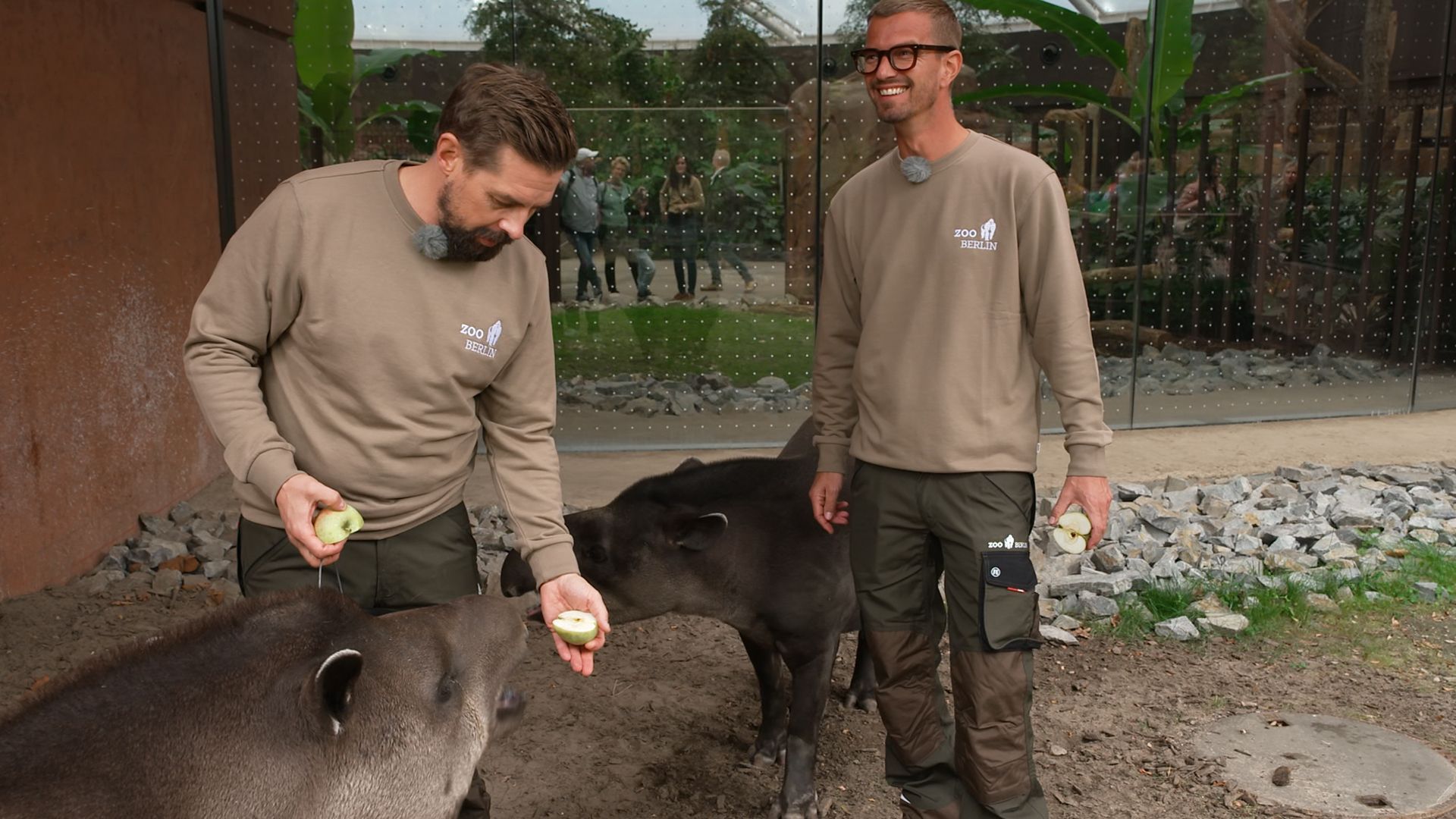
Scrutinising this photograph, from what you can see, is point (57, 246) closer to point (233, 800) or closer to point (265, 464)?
point (265, 464)

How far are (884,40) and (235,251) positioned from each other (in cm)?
175

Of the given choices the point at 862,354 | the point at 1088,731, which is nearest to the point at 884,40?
the point at 862,354

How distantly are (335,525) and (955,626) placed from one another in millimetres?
1761

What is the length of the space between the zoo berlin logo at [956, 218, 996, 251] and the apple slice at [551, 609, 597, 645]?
1.42 meters

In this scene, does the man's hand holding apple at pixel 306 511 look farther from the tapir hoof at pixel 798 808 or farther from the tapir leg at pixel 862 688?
the tapir leg at pixel 862 688

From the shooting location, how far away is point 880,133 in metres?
9.13

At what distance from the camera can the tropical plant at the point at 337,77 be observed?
27.9 feet

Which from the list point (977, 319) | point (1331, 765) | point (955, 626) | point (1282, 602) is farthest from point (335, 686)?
point (1282, 602)

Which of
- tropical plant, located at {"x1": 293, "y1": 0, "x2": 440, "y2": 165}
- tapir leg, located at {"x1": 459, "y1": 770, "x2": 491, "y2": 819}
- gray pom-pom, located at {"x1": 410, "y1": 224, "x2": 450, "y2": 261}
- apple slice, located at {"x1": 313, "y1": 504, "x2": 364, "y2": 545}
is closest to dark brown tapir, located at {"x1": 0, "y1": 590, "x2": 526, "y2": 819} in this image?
apple slice, located at {"x1": 313, "y1": 504, "x2": 364, "y2": 545}

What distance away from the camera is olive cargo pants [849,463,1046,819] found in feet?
11.4

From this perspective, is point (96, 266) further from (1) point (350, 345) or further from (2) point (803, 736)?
(2) point (803, 736)

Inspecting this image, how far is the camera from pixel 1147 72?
31.2 feet

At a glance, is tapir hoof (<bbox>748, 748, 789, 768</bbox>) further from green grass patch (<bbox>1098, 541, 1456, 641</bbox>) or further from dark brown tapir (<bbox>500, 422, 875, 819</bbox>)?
green grass patch (<bbox>1098, 541, 1456, 641</bbox>)

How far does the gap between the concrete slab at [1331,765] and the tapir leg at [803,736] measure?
143 cm
